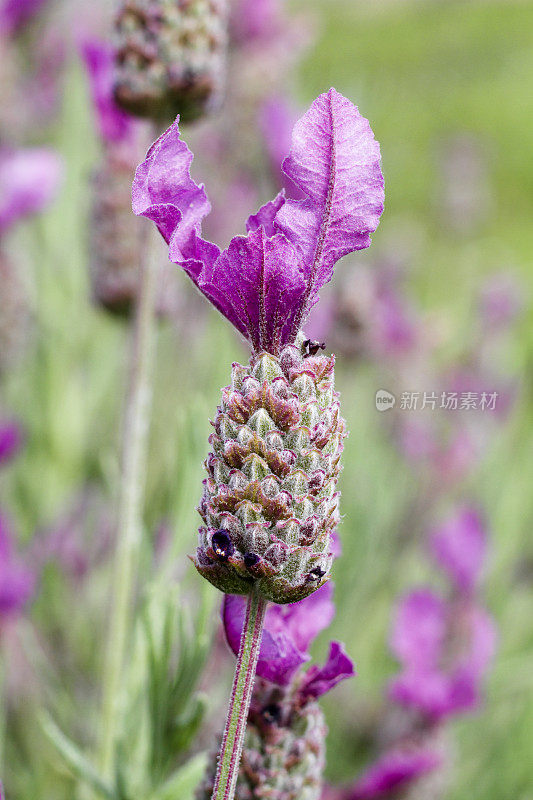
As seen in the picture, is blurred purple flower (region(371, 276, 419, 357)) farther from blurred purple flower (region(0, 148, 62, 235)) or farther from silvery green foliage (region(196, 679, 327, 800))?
silvery green foliage (region(196, 679, 327, 800))

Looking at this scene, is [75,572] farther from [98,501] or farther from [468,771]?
[468,771]

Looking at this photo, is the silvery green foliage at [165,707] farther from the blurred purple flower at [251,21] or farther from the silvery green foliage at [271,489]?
the blurred purple flower at [251,21]

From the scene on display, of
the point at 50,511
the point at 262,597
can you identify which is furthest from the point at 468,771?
the point at 262,597

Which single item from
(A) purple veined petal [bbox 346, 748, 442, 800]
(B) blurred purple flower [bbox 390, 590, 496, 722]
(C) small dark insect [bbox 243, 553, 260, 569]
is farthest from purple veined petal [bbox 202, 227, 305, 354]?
(B) blurred purple flower [bbox 390, 590, 496, 722]

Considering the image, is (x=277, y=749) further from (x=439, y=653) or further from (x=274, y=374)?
(x=439, y=653)

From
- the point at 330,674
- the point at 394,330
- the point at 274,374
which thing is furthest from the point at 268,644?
the point at 394,330

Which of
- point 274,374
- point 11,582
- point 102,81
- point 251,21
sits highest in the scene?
point 251,21

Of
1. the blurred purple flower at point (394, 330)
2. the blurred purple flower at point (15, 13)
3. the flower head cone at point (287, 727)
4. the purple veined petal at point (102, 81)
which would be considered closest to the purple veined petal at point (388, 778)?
the flower head cone at point (287, 727)

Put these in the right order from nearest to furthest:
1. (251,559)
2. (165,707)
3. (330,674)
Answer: (251,559) → (330,674) → (165,707)
